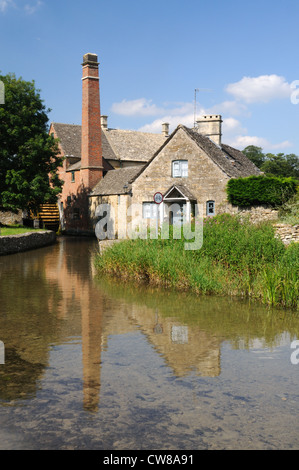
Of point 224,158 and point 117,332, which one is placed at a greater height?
point 224,158

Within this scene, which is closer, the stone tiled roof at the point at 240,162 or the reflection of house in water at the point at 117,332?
the reflection of house in water at the point at 117,332

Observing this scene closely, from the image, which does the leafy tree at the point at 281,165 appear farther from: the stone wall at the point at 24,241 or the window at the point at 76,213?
the stone wall at the point at 24,241

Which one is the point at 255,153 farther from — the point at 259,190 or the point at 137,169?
the point at 259,190

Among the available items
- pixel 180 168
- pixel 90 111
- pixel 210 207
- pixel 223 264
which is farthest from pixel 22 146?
pixel 223 264

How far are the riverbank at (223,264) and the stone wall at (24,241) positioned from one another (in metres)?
11.8

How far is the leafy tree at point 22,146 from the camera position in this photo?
35469 millimetres

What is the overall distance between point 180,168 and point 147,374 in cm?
2842

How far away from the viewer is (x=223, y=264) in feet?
48.1

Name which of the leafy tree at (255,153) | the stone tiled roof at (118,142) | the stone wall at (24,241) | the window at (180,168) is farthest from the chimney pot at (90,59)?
the leafy tree at (255,153)

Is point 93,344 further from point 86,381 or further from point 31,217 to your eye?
point 31,217

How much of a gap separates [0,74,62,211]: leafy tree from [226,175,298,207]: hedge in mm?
14520

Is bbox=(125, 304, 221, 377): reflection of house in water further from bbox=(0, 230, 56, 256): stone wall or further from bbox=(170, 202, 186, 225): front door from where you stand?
bbox=(170, 202, 186, 225): front door

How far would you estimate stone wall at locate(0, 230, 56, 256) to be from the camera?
27062 millimetres
